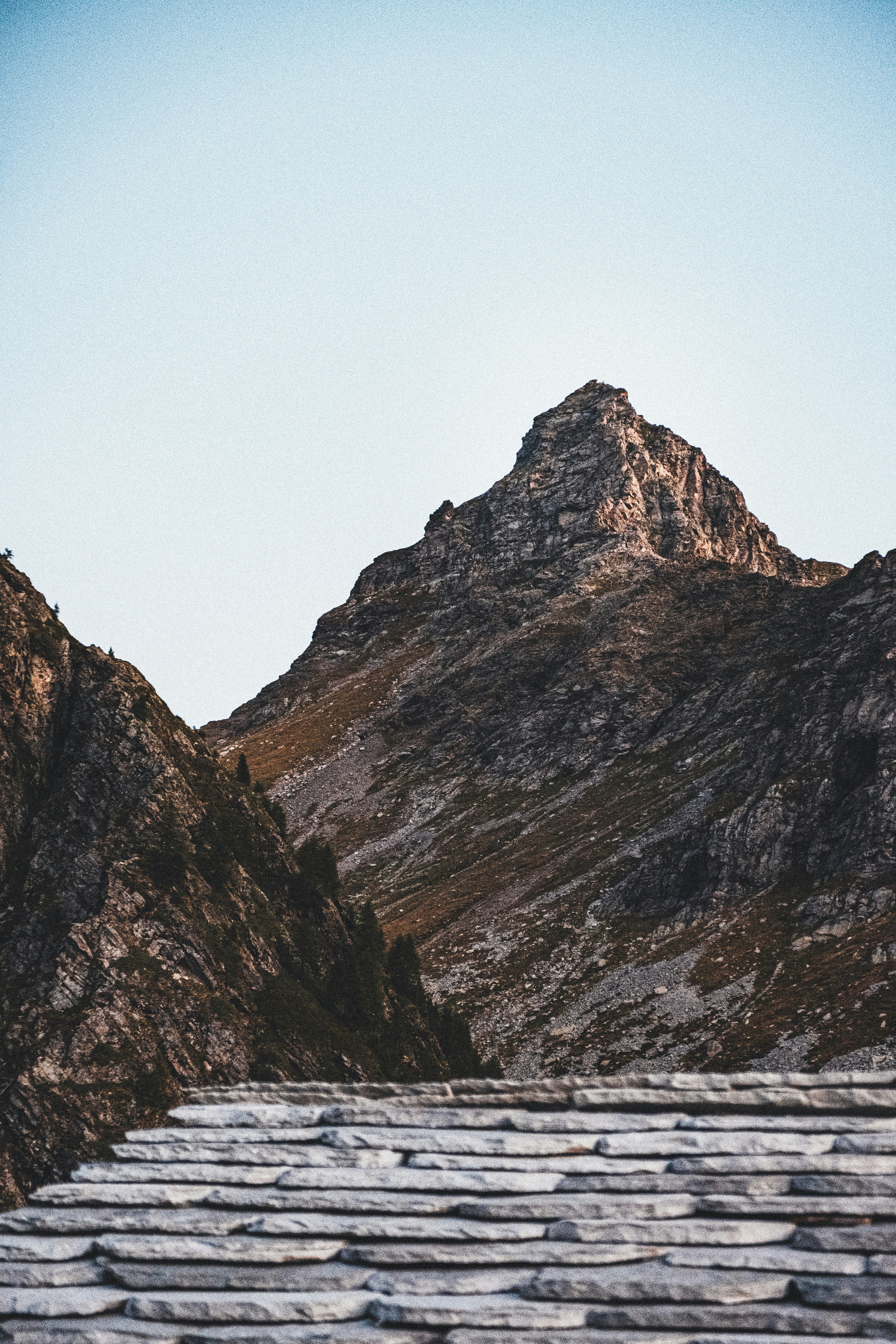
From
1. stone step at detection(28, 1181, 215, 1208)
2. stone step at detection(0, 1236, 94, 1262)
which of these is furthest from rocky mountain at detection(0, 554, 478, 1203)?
stone step at detection(0, 1236, 94, 1262)

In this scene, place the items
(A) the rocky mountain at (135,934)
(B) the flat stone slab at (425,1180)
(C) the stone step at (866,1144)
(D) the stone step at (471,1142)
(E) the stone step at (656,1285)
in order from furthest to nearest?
(A) the rocky mountain at (135,934), (D) the stone step at (471,1142), (B) the flat stone slab at (425,1180), (C) the stone step at (866,1144), (E) the stone step at (656,1285)

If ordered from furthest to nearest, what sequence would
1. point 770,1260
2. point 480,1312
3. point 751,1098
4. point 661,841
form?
point 661,841, point 751,1098, point 770,1260, point 480,1312

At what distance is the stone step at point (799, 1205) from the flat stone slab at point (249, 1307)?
2567mm

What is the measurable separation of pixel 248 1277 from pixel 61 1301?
51.8 inches

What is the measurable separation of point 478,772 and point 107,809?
13176 centimetres

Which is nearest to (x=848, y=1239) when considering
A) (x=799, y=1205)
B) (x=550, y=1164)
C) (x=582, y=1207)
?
(x=799, y=1205)

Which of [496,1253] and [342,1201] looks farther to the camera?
[342,1201]

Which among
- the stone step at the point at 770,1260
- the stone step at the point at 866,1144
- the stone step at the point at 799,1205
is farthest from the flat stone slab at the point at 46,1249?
the stone step at the point at 866,1144

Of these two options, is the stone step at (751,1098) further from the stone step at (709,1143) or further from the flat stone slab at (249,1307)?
the flat stone slab at (249,1307)

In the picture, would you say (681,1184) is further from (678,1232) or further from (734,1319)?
(734,1319)

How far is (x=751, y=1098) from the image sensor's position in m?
9.80

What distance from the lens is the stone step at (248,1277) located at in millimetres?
8039

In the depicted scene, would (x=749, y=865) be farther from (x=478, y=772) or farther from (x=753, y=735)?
(x=478, y=772)

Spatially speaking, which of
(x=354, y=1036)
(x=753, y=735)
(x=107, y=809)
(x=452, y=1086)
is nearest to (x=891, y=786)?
(x=753, y=735)
